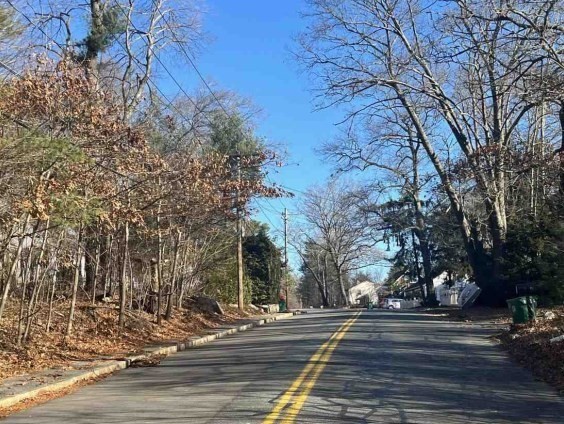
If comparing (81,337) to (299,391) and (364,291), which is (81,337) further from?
(364,291)

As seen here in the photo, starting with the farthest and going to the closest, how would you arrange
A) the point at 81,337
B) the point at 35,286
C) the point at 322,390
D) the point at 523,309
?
the point at 523,309
the point at 81,337
the point at 35,286
the point at 322,390

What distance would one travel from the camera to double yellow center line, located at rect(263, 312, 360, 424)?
8.44 m

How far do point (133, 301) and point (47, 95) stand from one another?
45.9 ft

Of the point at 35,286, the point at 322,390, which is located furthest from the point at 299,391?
the point at 35,286

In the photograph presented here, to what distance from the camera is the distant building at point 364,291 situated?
13950cm

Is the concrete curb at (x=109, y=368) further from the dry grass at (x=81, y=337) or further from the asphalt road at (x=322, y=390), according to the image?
the dry grass at (x=81, y=337)

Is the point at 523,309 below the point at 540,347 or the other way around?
the other way around

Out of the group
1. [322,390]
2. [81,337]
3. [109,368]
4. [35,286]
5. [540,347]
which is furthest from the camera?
[81,337]

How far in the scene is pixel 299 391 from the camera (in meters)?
10.4

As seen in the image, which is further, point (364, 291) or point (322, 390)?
point (364, 291)

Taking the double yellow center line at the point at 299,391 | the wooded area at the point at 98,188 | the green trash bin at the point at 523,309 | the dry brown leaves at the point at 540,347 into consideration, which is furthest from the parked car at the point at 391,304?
the double yellow center line at the point at 299,391

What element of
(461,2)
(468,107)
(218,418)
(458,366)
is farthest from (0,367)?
(468,107)

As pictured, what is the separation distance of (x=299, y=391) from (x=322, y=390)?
39 cm

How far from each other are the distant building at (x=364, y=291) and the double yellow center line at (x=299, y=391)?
4840 inches
